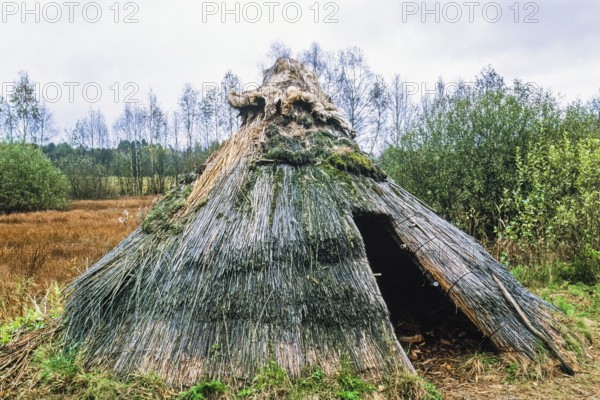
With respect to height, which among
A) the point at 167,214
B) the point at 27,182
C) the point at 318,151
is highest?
the point at 318,151

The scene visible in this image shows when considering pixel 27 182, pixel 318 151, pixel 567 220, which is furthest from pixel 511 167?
pixel 27 182

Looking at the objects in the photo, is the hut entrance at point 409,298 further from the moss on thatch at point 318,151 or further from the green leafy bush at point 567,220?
the green leafy bush at point 567,220

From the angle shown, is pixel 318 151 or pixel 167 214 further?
pixel 318 151

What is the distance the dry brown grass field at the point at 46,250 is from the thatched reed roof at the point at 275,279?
2191 millimetres

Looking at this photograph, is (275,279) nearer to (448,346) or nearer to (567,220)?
(448,346)

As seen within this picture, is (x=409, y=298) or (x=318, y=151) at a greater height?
(x=318, y=151)

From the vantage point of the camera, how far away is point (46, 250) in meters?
11.5

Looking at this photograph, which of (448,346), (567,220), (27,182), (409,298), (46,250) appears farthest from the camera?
(27,182)

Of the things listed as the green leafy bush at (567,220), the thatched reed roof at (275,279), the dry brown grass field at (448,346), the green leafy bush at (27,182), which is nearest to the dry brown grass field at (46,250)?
the dry brown grass field at (448,346)

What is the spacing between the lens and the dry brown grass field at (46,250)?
7363 millimetres

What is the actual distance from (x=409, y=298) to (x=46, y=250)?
9965 millimetres

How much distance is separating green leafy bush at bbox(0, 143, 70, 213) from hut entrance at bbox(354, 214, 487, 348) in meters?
24.5

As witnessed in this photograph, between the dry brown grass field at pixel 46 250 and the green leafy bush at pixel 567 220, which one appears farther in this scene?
the green leafy bush at pixel 567 220

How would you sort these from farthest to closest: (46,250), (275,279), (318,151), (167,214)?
1. (46,250)
2. (318,151)
3. (167,214)
4. (275,279)
